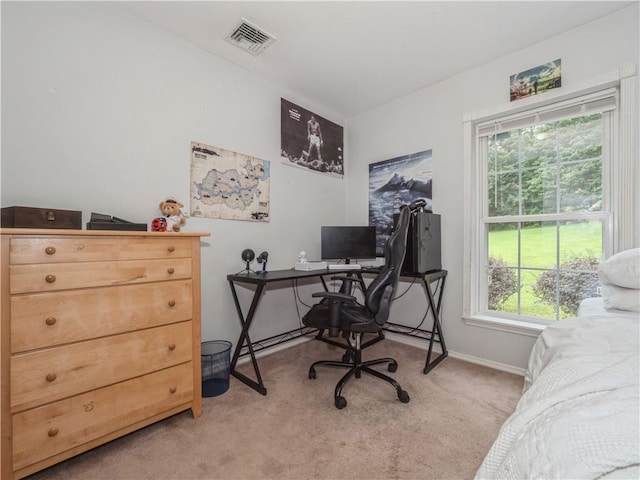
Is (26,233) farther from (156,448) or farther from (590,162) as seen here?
(590,162)

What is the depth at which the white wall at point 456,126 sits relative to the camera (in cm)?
194

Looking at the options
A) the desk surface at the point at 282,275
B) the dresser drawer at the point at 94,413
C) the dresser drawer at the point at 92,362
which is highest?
the desk surface at the point at 282,275

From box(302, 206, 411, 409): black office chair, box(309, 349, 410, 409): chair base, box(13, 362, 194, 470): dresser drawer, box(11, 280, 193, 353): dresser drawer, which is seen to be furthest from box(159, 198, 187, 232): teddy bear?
box(309, 349, 410, 409): chair base

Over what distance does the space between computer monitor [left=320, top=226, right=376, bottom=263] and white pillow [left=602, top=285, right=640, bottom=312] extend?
1.76 metres

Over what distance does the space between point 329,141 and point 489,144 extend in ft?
5.33

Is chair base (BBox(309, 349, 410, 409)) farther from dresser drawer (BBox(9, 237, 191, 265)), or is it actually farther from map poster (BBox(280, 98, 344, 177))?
map poster (BBox(280, 98, 344, 177))

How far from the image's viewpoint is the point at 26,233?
3.82ft

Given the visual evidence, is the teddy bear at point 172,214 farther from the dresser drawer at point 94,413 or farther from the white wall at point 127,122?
the dresser drawer at point 94,413

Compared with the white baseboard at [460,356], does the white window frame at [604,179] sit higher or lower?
higher

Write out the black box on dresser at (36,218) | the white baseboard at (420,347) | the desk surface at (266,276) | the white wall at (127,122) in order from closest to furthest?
1. the black box on dresser at (36,218)
2. the white wall at (127,122)
3. the desk surface at (266,276)
4. the white baseboard at (420,347)

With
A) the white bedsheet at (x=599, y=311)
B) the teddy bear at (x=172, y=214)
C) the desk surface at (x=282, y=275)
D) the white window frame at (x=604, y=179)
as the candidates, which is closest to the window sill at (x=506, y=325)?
the white window frame at (x=604, y=179)

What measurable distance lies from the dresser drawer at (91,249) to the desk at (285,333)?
2.00 ft

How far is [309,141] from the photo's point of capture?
3.06m

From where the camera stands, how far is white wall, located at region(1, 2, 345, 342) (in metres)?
1.54
